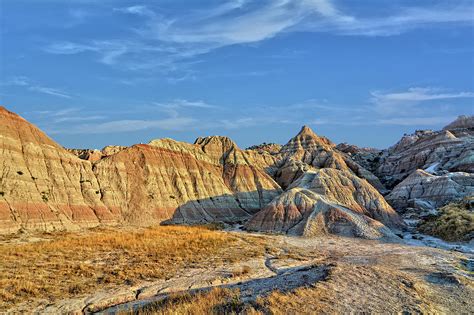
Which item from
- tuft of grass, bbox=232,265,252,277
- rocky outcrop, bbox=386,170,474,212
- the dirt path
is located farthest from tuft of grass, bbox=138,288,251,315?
rocky outcrop, bbox=386,170,474,212

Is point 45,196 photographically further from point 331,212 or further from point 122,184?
point 331,212

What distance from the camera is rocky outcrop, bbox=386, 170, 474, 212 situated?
196ft

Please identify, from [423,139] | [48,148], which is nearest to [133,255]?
[48,148]

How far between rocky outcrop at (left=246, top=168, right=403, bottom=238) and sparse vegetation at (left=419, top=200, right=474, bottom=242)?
4.72 meters

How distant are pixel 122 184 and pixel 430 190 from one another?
49.0m

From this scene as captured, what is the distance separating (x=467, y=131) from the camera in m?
104

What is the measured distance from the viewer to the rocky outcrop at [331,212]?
42656 mm

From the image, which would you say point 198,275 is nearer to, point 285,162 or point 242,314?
point 242,314

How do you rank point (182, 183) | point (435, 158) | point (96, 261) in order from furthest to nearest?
point (435, 158)
point (182, 183)
point (96, 261)

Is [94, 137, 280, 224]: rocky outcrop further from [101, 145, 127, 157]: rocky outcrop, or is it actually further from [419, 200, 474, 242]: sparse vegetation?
[419, 200, 474, 242]: sparse vegetation

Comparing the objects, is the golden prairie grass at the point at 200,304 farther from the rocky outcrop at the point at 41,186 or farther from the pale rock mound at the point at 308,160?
the pale rock mound at the point at 308,160

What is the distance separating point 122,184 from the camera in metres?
54.6

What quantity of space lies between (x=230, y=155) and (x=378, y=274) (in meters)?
66.4

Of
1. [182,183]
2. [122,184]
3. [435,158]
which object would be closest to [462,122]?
[435,158]
